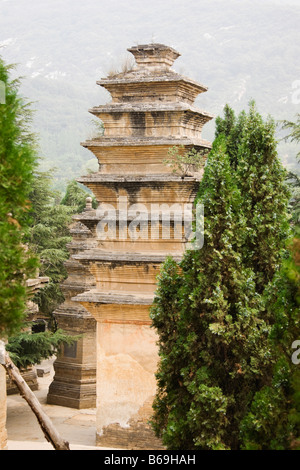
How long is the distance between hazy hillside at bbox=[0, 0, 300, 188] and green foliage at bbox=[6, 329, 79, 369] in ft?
251

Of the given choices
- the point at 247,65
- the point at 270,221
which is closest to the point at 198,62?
the point at 247,65

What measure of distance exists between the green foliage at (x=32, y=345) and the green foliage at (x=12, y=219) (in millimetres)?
10631

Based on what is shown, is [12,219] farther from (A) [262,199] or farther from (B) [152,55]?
(B) [152,55]

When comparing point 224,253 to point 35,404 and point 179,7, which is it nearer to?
point 35,404

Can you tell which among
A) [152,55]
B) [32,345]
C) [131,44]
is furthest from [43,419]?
[131,44]

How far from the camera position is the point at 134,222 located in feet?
39.5

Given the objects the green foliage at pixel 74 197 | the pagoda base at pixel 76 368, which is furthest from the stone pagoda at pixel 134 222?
the green foliage at pixel 74 197

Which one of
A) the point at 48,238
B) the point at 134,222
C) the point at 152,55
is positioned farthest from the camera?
the point at 48,238

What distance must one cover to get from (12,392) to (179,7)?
13321 cm

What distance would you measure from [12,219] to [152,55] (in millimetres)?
8173

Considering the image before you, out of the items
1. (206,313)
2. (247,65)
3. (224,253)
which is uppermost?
(247,65)

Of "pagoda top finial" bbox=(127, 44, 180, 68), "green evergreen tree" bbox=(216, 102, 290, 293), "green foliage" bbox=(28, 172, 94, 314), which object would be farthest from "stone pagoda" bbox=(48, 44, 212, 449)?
"green foliage" bbox=(28, 172, 94, 314)

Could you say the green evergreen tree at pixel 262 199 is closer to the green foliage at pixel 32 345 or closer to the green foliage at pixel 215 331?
the green foliage at pixel 215 331

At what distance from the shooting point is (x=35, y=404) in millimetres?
7641
